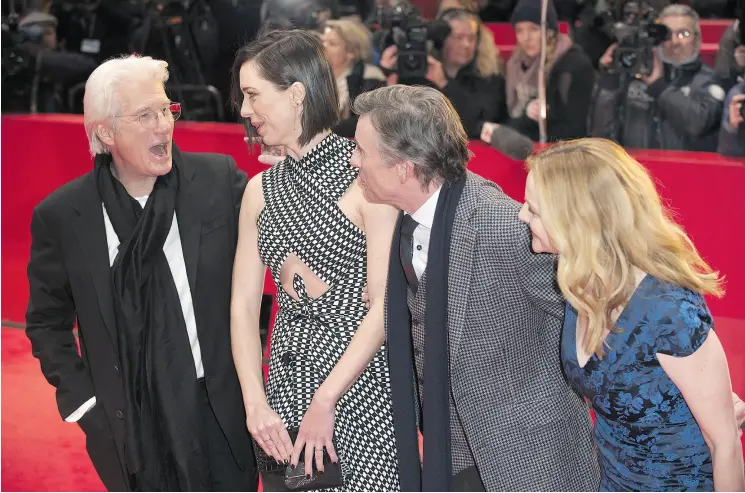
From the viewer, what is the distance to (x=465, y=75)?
16.8 ft

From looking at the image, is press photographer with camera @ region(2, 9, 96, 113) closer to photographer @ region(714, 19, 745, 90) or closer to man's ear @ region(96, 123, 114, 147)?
photographer @ region(714, 19, 745, 90)

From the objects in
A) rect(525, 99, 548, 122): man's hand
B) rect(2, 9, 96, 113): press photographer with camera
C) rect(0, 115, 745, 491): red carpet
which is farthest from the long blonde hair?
rect(2, 9, 96, 113): press photographer with camera

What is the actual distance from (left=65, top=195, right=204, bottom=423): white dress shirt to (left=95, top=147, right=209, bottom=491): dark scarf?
3 cm

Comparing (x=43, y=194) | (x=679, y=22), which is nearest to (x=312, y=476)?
(x=679, y=22)

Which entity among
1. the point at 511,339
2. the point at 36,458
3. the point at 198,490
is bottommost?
the point at 36,458

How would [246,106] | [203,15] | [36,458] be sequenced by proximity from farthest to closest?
[203,15] → [36,458] → [246,106]

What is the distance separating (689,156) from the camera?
12.9 feet

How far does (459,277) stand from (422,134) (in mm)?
310

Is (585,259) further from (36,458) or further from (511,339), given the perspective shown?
(36,458)

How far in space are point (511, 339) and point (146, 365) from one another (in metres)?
0.96

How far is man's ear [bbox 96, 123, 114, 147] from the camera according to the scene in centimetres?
251

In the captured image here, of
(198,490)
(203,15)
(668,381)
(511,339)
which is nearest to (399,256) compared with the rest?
(511,339)

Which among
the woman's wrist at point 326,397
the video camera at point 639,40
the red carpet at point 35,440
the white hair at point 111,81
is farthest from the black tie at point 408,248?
the video camera at point 639,40

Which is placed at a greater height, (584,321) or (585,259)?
(585,259)
